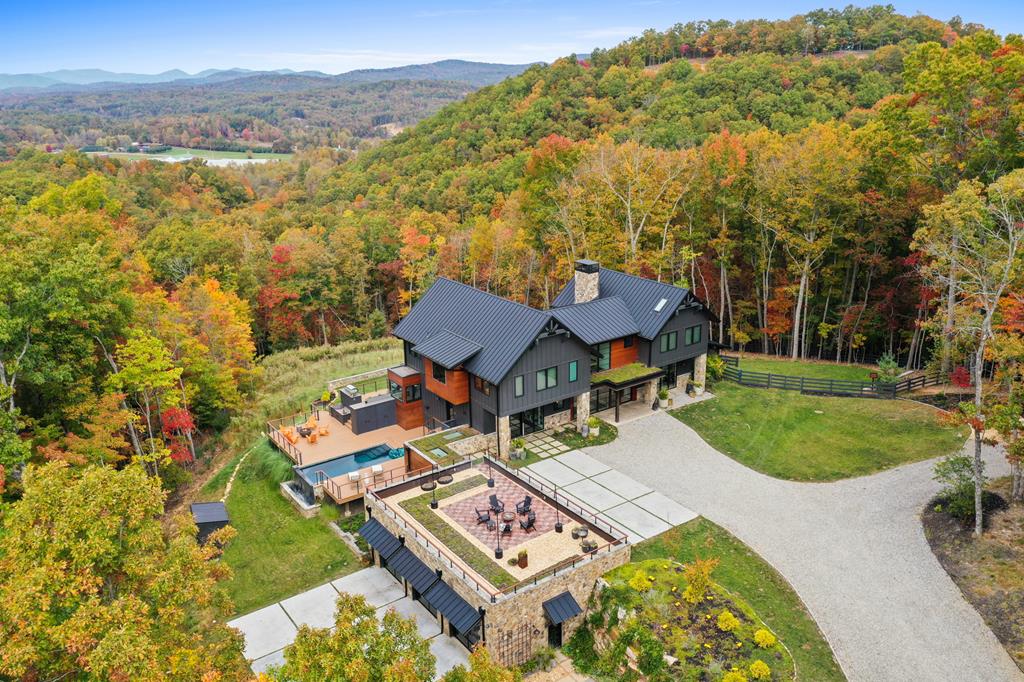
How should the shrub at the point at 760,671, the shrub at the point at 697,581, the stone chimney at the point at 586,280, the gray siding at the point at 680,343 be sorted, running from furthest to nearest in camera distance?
the stone chimney at the point at 586,280 → the gray siding at the point at 680,343 → the shrub at the point at 697,581 → the shrub at the point at 760,671

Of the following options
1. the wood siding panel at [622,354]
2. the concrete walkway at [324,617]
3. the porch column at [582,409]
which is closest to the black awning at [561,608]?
the concrete walkway at [324,617]

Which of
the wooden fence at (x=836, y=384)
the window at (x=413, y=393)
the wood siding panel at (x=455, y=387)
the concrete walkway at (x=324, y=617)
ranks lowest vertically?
the concrete walkway at (x=324, y=617)

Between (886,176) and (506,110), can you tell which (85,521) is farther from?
(506,110)

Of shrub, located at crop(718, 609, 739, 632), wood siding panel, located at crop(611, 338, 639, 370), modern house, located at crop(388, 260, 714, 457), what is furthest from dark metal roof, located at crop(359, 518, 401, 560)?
wood siding panel, located at crop(611, 338, 639, 370)

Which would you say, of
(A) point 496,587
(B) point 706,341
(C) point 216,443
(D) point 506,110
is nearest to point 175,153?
(D) point 506,110

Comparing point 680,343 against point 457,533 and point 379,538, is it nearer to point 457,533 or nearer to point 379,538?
point 457,533

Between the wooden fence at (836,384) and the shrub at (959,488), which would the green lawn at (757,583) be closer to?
the shrub at (959,488)

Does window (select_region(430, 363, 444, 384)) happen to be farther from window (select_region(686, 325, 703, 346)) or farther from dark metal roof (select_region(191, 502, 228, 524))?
window (select_region(686, 325, 703, 346))
